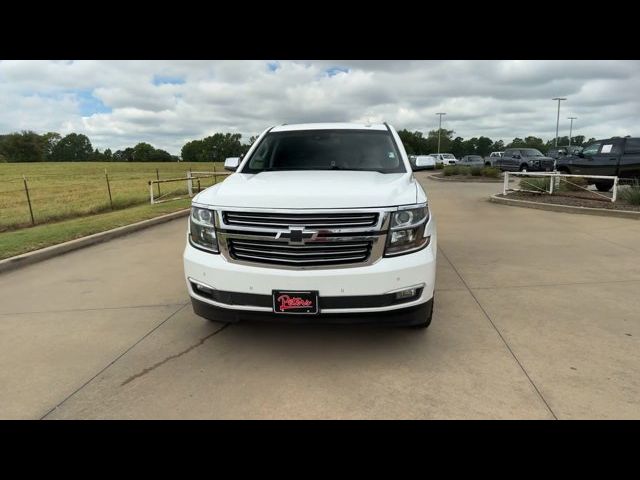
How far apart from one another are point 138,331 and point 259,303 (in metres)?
1.55

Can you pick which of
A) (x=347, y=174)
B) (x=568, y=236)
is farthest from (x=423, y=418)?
(x=568, y=236)

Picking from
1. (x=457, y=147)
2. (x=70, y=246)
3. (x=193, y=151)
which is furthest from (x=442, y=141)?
(x=70, y=246)

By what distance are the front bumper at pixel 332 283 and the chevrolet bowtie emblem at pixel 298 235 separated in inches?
8.2

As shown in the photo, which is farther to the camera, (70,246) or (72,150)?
(72,150)

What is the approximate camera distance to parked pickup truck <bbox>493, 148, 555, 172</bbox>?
29952 millimetres

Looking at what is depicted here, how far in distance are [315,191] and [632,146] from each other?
51.3ft

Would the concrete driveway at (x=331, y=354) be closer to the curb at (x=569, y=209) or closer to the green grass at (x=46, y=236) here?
the green grass at (x=46, y=236)

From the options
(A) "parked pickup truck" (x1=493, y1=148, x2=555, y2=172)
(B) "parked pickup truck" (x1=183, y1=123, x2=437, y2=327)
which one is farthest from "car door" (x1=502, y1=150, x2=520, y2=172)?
(B) "parked pickup truck" (x1=183, y1=123, x2=437, y2=327)

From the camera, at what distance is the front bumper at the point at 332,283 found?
3.12 meters

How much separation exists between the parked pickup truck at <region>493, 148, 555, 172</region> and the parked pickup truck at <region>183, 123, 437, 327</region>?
30088 mm

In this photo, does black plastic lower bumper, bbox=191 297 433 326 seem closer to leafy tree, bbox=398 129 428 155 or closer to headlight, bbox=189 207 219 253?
headlight, bbox=189 207 219 253

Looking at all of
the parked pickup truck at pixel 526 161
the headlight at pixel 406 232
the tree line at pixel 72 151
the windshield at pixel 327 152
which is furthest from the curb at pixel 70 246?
the tree line at pixel 72 151

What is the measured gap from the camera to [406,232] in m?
3.27

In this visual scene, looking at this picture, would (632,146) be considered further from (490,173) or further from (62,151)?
(62,151)
